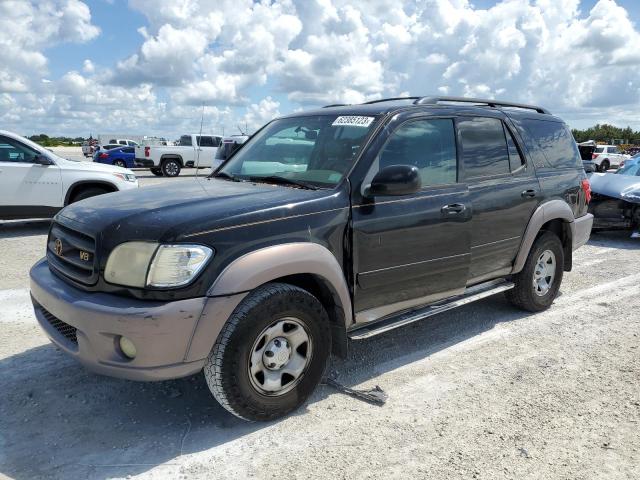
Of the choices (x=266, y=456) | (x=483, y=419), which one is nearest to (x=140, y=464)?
(x=266, y=456)

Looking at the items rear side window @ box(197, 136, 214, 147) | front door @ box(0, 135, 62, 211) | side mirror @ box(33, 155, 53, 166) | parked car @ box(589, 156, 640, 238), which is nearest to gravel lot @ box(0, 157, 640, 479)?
front door @ box(0, 135, 62, 211)

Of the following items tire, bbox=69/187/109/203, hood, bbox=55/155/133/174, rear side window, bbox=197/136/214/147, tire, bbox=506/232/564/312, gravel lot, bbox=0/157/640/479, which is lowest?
gravel lot, bbox=0/157/640/479

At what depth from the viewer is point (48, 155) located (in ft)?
29.5

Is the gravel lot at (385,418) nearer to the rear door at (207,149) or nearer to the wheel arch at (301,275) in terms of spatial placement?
the wheel arch at (301,275)

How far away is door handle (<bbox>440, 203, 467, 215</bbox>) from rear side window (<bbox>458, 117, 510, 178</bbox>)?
1.06 feet

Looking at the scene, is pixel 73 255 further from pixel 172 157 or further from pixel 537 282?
pixel 172 157

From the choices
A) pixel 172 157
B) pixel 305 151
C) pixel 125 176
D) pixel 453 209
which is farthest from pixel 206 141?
pixel 453 209

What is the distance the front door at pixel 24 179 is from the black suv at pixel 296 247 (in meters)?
5.72

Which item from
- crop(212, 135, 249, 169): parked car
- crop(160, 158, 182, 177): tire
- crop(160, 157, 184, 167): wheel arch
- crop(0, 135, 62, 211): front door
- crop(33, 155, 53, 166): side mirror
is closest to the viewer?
crop(212, 135, 249, 169): parked car

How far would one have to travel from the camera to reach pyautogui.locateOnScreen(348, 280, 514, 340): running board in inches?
139

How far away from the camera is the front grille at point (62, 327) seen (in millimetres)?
2971

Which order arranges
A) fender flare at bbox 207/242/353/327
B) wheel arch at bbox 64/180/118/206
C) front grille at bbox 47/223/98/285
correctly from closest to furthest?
fender flare at bbox 207/242/353/327 < front grille at bbox 47/223/98/285 < wheel arch at bbox 64/180/118/206

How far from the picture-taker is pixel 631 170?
10016 millimetres

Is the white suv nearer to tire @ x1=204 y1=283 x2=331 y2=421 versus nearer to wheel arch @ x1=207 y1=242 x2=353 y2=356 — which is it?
wheel arch @ x1=207 y1=242 x2=353 y2=356
